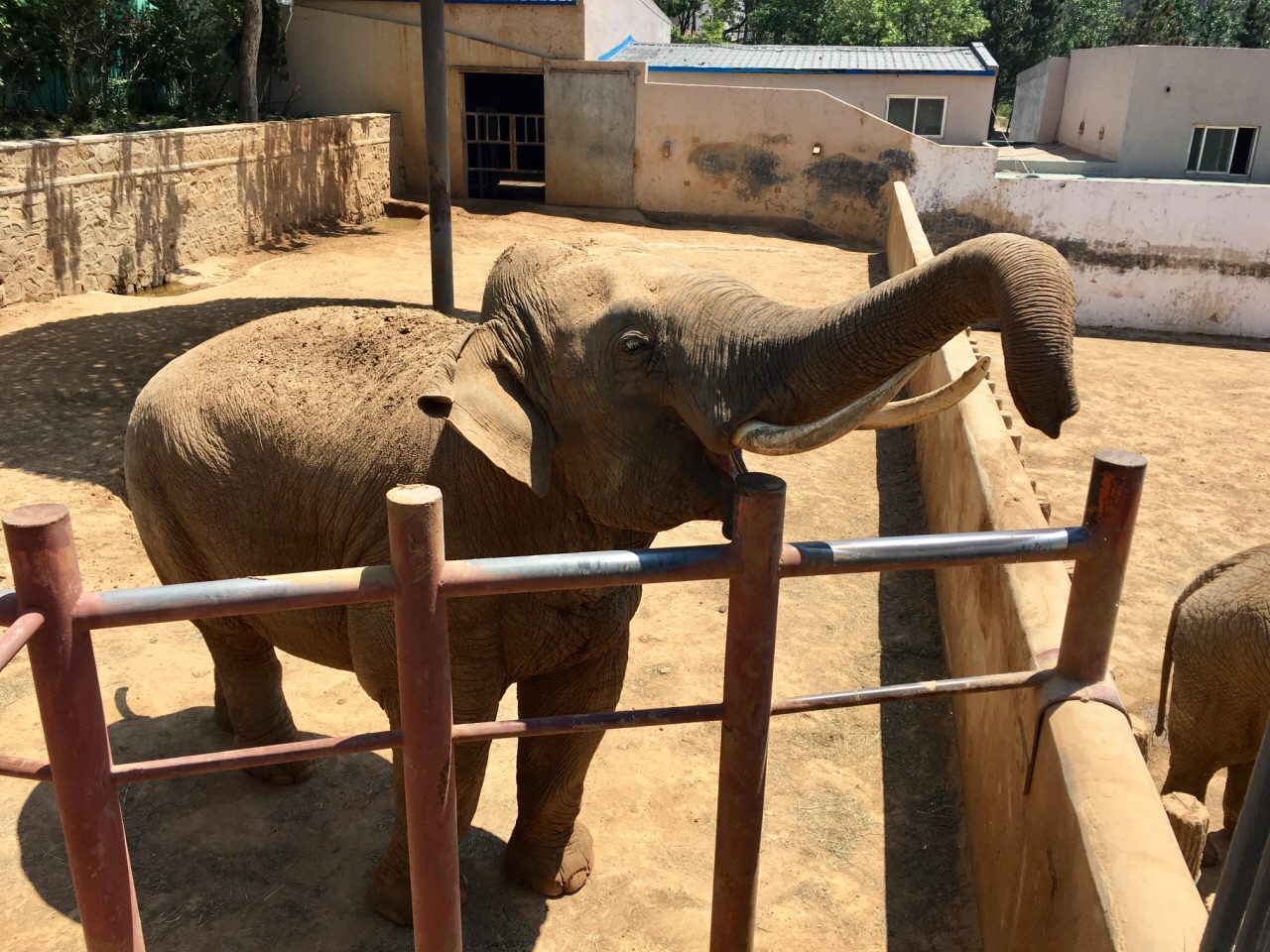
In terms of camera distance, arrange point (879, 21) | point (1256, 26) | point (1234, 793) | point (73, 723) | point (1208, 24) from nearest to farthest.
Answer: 1. point (73, 723)
2. point (1234, 793)
3. point (879, 21)
4. point (1256, 26)
5. point (1208, 24)

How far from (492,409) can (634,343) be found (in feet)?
1.28

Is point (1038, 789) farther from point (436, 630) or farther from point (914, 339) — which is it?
point (436, 630)

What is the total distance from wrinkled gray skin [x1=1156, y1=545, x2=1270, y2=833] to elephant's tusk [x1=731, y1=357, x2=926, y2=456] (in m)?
2.32

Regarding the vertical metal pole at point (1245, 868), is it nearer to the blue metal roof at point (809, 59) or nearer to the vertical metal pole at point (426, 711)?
the vertical metal pole at point (426, 711)

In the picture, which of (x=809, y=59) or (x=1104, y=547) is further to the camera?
(x=809, y=59)

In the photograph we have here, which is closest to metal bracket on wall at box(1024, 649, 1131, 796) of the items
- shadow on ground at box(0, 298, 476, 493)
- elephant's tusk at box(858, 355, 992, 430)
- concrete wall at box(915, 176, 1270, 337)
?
elephant's tusk at box(858, 355, 992, 430)

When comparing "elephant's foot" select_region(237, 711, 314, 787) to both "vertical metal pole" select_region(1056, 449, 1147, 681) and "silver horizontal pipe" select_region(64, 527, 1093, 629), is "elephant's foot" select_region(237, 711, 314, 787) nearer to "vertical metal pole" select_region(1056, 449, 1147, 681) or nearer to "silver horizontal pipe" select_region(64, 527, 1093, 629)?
"silver horizontal pipe" select_region(64, 527, 1093, 629)

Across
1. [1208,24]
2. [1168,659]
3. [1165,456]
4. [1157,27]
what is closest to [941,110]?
[1165,456]

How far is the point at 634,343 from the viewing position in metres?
2.66

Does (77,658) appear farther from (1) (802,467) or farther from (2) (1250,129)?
(2) (1250,129)

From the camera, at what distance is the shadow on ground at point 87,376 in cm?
695

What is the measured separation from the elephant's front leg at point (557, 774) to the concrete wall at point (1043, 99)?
30.8 m

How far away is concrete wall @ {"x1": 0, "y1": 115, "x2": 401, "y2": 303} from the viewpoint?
10.5 metres

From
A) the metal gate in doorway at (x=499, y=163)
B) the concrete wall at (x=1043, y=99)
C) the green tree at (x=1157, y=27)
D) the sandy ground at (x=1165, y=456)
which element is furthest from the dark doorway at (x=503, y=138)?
the green tree at (x=1157, y=27)
